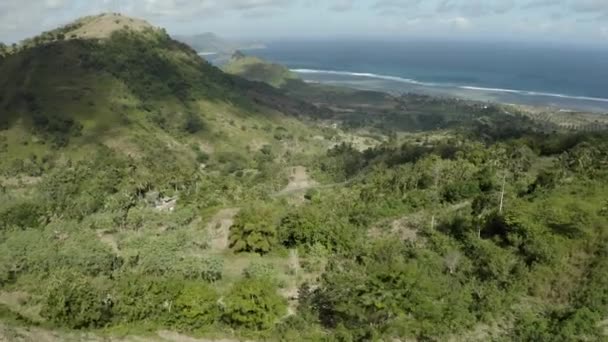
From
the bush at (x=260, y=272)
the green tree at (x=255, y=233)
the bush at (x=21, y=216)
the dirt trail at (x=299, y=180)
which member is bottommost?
the dirt trail at (x=299, y=180)

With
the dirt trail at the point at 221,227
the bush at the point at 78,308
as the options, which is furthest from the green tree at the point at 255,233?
the bush at the point at 78,308

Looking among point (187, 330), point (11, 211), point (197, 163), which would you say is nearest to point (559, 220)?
point (187, 330)

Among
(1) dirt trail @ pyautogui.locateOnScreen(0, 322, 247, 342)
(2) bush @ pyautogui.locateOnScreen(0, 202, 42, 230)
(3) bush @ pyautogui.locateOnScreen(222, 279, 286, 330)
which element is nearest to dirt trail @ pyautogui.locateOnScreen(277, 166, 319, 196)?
(2) bush @ pyautogui.locateOnScreen(0, 202, 42, 230)

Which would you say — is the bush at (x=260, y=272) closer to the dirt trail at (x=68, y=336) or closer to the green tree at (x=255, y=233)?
the green tree at (x=255, y=233)

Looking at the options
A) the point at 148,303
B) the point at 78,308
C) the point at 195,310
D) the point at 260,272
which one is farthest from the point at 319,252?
the point at 78,308

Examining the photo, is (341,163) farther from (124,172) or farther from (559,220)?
(559,220)

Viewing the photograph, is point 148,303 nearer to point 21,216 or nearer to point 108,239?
point 108,239
